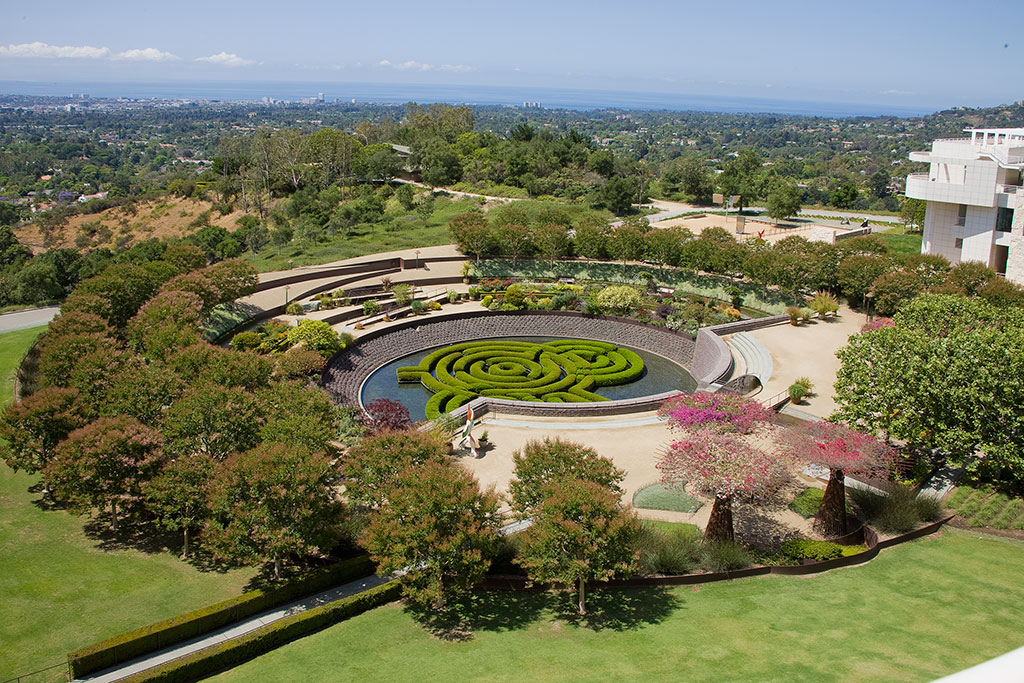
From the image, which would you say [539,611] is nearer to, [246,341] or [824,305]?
[246,341]

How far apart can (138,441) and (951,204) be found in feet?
167

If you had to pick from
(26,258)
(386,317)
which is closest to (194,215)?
(26,258)

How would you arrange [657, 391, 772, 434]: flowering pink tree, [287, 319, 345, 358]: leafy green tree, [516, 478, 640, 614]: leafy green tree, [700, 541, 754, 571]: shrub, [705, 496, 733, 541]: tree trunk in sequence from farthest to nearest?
[287, 319, 345, 358]: leafy green tree < [657, 391, 772, 434]: flowering pink tree < [705, 496, 733, 541]: tree trunk < [700, 541, 754, 571]: shrub < [516, 478, 640, 614]: leafy green tree

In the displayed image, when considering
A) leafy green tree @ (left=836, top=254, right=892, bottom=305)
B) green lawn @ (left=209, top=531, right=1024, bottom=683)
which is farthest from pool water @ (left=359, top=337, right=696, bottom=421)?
green lawn @ (left=209, top=531, right=1024, bottom=683)

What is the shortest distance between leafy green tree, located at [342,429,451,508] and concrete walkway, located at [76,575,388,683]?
2.42 metres

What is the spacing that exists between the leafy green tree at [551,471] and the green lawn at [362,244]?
38531 millimetres

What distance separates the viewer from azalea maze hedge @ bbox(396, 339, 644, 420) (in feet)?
123

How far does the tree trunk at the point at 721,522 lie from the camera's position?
73.5ft

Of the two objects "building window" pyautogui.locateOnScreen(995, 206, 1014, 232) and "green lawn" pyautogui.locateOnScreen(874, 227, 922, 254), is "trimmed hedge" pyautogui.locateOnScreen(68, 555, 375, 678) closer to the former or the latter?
"building window" pyautogui.locateOnScreen(995, 206, 1014, 232)

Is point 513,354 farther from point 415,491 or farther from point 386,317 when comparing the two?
point 415,491

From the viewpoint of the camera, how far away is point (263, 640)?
1900 centimetres

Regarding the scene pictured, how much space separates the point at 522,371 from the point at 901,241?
143ft

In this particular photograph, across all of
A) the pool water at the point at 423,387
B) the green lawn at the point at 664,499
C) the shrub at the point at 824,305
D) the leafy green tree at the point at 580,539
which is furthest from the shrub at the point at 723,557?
the shrub at the point at 824,305

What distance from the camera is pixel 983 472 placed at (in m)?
26.2
